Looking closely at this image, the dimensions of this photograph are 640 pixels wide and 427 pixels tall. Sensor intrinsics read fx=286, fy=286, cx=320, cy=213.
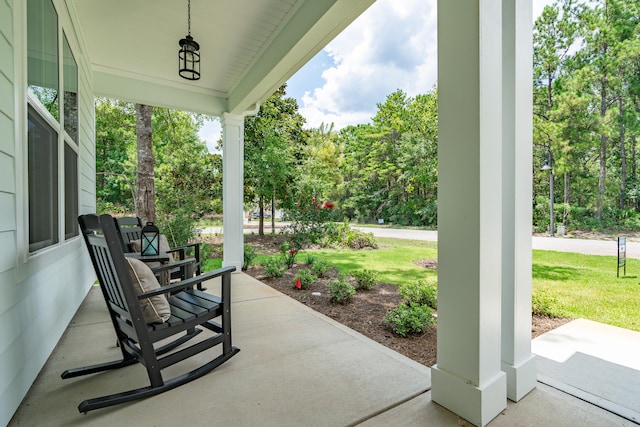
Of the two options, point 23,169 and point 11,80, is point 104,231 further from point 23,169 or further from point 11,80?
point 11,80

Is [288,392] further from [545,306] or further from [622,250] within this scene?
[622,250]

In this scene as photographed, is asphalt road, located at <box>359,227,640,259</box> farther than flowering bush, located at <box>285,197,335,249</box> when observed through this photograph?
No

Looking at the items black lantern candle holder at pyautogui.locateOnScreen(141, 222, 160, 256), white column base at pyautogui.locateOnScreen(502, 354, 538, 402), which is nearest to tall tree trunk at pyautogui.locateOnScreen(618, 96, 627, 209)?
white column base at pyautogui.locateOnScreen(502, 354, 538, 402)

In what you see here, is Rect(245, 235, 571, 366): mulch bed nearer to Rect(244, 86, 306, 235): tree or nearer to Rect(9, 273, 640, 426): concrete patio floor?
Rect(9, 273, 640, 426): concrete patio floor

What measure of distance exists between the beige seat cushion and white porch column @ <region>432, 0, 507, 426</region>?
63.2 inches

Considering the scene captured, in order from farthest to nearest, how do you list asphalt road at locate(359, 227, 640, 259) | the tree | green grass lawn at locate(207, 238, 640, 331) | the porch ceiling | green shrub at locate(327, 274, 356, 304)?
1. the tree
2. asphalt road at locate(359, 227, 640, 259)
3. green shrub at locate(327, 274, 356, 304)
4. green grass lawn at locate(207, 238, 640, 331)
5. the porch ceiling

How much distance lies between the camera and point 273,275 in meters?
→ 4.69

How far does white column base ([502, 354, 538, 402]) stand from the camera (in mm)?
1514

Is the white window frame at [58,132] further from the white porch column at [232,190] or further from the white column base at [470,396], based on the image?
the white column base at [470,396]

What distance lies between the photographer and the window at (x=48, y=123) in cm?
184

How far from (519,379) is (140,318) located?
2066 mm

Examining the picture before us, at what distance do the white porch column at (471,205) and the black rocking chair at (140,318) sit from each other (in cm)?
135

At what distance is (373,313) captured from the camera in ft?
10.0

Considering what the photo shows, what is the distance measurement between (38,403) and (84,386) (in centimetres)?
20
